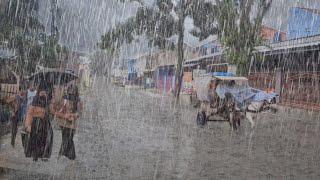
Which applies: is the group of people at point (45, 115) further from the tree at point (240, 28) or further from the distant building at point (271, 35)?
the distant building at point (271, 35)

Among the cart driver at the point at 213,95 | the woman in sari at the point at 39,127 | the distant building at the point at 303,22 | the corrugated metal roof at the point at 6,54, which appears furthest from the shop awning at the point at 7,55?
the distant building at the point at 303,22

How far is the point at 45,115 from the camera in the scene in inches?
159

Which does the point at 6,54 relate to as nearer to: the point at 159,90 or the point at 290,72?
the point at 159,90

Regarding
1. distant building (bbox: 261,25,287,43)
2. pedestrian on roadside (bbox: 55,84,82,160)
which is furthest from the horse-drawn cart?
pedestrian on roadside (bbox: 55,84,82,160)

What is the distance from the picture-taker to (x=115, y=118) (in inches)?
159

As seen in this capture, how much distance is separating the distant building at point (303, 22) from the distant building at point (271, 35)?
0.06m

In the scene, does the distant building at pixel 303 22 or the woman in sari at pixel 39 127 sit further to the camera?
the woman in sari at pixel 39 127

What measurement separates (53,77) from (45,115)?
33 cm

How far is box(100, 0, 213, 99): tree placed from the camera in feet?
13.2

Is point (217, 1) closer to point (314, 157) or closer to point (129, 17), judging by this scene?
point (129, 17)

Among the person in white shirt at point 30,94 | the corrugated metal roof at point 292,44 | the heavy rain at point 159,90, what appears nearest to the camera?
the corrugated metal roof at point 292,44

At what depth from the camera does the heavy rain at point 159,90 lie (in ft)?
A: 12.9

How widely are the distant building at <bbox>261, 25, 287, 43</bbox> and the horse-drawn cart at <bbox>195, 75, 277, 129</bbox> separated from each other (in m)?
0.38

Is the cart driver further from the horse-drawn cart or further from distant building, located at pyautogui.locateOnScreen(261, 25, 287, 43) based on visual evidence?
distant building, located at pyautogui.locateOnScreen(261, 25, 287, 43)
